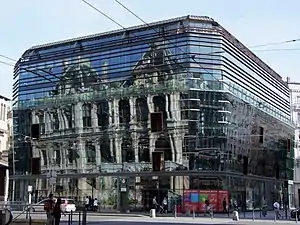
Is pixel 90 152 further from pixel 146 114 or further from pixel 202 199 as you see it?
pixel 202 199

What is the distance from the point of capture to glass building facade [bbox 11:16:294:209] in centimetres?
6000

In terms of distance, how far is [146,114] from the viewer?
63.0m

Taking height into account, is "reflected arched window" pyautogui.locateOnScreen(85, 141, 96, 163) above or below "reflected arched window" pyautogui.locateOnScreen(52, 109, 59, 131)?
below

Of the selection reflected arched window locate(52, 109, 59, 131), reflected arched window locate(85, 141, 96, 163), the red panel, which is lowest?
the red panel

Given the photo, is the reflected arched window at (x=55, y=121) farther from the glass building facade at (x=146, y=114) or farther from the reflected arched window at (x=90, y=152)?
the reflected arched window at (x=90, y=152)

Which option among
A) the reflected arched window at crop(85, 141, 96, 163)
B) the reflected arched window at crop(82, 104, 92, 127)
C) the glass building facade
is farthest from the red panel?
the reflected arched window at crop(82, 104, 92, 127)

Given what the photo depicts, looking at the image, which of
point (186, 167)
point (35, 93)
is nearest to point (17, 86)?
point (35, 93)

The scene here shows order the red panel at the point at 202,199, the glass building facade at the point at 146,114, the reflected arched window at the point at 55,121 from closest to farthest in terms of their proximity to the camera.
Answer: the red panel at the point at 202,199 → the glass building facade at the point at 146,114 → the reflected arched window at the point at 55,121

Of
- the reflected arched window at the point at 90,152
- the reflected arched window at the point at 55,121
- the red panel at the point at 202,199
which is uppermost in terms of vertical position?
the reflected arched window at the point at 55,121

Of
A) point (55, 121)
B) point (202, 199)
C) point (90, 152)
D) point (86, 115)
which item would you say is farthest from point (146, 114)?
point (55, 121)

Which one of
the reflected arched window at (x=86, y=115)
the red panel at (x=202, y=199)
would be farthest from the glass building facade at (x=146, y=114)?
the red panel at (x=202, y=199)

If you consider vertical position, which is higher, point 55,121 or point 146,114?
point 146,114

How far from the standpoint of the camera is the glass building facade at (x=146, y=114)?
6000 centimetres

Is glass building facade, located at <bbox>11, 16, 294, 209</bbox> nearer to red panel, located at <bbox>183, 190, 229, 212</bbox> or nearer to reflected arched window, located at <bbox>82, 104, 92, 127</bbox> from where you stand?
reflected arched window, located at <bbox>82, 104, 92, 127</bbox>
